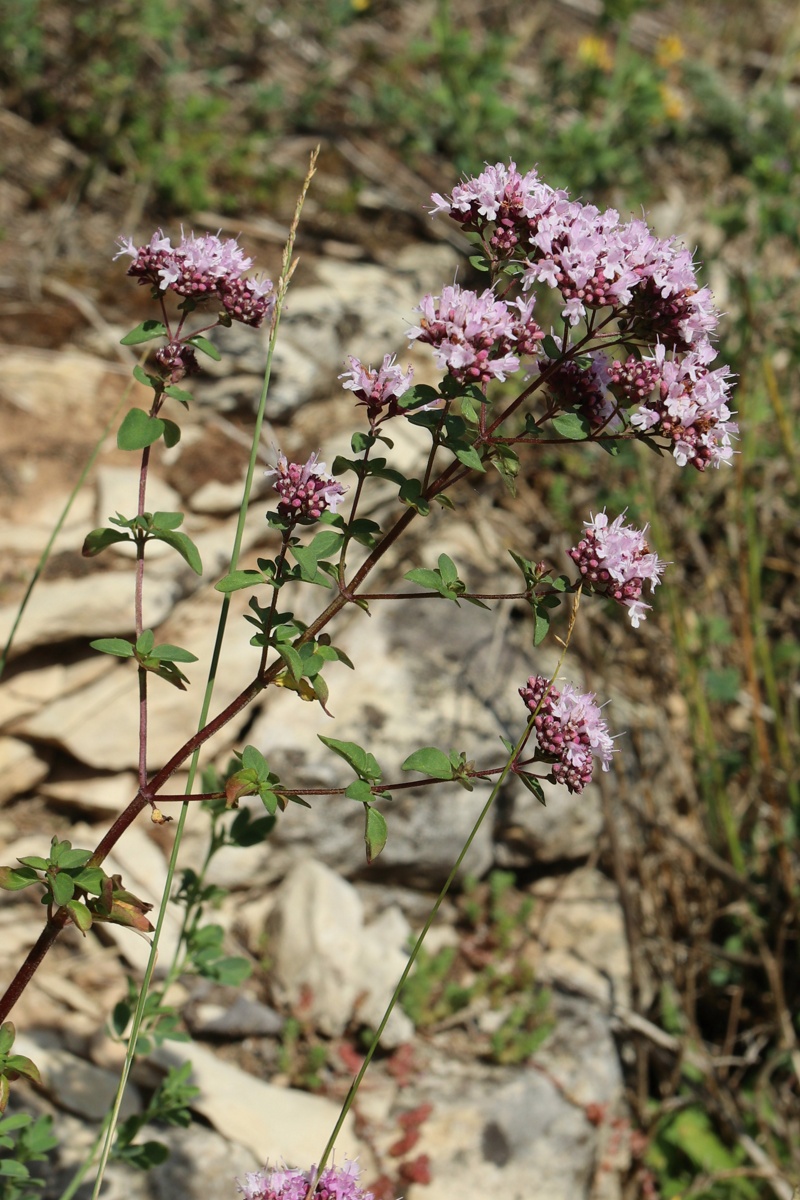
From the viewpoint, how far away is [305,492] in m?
1.65

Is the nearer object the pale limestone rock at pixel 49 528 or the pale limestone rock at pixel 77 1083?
the pale limestone rock at pixel 77 1083

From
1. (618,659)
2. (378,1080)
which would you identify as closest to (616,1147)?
(378,1080)

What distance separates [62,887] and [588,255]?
3.95 ft

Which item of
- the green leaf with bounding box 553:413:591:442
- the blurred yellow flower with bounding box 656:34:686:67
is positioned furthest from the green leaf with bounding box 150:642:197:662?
the blurred yellow flower with bounding box 656:34:686:67

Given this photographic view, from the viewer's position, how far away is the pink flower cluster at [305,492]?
1.65 m

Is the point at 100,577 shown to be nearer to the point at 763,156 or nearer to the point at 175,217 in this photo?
the point at 175,217

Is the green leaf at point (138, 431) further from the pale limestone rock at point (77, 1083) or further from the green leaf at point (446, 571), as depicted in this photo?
the pale limestone rock at point (77, 1083)

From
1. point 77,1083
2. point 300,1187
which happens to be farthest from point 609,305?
point 77,1083

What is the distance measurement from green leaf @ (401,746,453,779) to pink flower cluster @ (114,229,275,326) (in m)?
0.78

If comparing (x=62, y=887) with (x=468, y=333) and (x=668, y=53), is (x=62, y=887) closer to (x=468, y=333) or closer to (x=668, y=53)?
(x=468, y=333)

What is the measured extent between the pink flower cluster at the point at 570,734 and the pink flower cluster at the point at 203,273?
802 mm

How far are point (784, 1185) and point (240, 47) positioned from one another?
233 inches

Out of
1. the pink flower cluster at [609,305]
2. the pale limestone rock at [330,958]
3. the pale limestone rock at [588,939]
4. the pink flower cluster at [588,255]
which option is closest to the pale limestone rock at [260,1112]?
the pale limestone rock at [330,958]

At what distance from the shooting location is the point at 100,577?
344 cm
